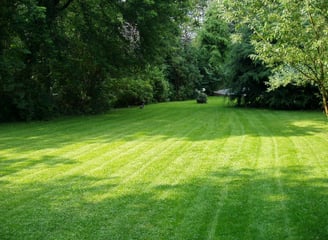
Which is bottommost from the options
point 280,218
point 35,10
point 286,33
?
point 280,218

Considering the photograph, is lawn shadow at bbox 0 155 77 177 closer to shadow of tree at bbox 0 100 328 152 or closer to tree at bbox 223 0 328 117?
shadow of tree at bbox 0 100 328 152

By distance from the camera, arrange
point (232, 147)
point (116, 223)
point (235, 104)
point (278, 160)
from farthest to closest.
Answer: point (235, 104) → point (232, 147) → point (278, 160) → point (116, 223)

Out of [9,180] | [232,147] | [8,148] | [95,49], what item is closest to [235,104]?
[95,49]

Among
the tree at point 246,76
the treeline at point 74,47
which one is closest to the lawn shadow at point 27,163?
the treeline at point 74,47

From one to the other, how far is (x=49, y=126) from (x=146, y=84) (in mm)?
11263

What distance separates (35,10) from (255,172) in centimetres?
912

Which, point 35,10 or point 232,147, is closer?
point 232,147

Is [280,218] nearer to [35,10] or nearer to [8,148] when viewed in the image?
[8,148]

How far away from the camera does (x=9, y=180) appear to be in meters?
5.84

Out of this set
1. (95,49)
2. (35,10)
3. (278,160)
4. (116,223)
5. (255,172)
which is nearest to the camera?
(116,223)

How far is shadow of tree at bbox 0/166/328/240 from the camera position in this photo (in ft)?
12.9

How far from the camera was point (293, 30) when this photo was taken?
20.5 feet

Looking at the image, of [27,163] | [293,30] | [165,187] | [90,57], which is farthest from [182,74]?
[165,187]

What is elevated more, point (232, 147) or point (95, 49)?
point (95, 49)
